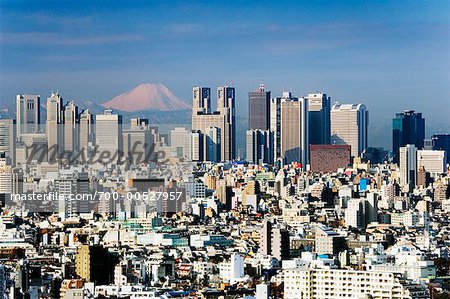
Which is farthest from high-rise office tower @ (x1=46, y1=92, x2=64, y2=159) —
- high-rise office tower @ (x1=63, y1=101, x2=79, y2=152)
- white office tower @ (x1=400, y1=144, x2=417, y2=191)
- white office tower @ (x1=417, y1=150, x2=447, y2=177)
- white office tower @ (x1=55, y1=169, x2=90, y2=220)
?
white office tower @ (x1=417, y1=150, x2=447, y2=177)

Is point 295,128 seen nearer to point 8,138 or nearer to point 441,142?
point 441,142

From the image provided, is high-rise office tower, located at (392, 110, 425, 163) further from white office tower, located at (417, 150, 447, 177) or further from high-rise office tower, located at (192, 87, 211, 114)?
high-rise office tower, located at (192, 87, 211, 114)

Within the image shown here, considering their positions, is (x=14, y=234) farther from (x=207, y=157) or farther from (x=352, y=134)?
(x=352, y=134)

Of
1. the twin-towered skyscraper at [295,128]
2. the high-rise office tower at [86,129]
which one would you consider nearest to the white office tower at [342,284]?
the high-rise office tower at [86,129]

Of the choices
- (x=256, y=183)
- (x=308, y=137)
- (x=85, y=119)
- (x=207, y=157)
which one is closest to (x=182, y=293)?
(x=85, y=119)

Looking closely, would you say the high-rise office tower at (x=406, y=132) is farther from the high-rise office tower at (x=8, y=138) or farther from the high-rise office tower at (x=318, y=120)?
the high-rise office tower at (x=8, y=138)

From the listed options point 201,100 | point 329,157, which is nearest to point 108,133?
point 201,100
